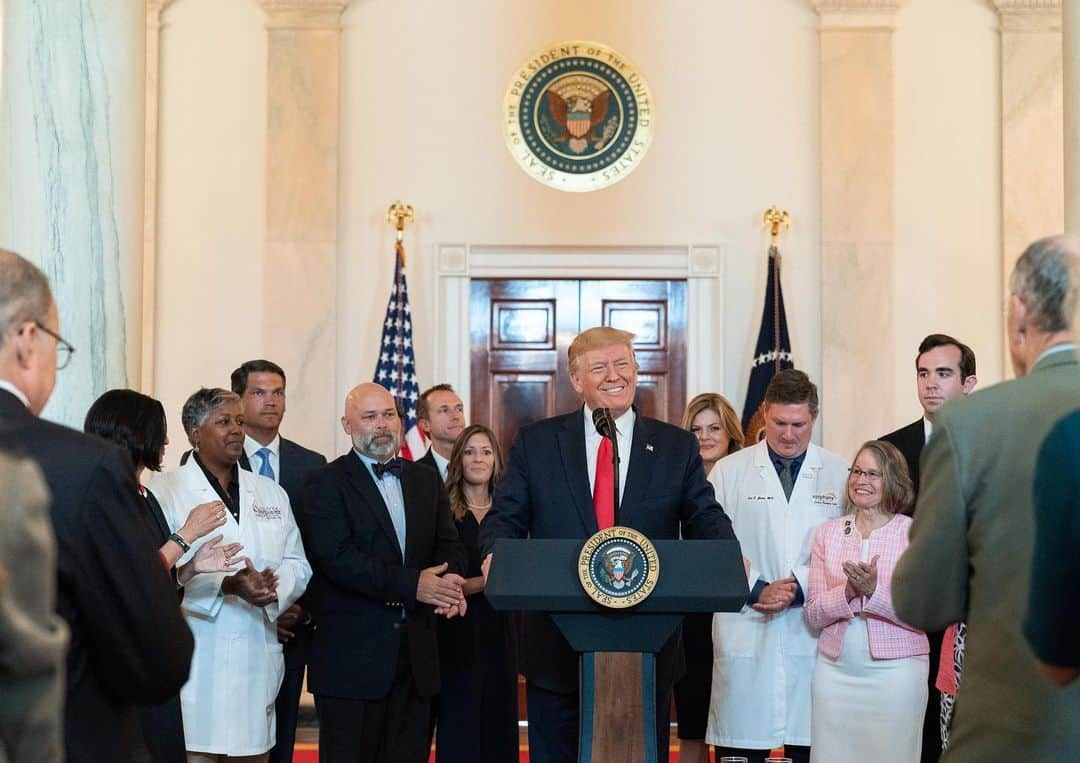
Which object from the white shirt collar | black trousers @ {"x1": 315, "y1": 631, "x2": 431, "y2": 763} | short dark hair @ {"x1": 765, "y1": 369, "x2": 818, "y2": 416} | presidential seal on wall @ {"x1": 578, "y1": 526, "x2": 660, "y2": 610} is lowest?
black trousers @ {"x1": 315, "y1": 631, "x2": 431, "y2": 763}

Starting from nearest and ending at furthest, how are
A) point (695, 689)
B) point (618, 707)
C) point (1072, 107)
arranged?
point (618, 707), point (1072, 107), point (695, 689)

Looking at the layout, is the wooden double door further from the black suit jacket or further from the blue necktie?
the black suit jacket

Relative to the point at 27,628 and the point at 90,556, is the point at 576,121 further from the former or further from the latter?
the point at 27,628

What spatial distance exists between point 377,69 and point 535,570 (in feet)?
19.6

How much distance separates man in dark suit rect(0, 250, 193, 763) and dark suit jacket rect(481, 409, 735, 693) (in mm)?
2003

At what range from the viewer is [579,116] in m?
9.31

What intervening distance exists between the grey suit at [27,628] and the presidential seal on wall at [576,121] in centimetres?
776

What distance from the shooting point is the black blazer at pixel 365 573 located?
5.12 metres

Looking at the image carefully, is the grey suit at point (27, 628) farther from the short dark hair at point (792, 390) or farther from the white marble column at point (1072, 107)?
the white marble column at point (1072, 107)

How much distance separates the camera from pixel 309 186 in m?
9.07

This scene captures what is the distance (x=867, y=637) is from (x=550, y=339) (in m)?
4.77

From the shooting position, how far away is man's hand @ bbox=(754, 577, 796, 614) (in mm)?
5062

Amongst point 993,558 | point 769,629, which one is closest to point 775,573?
point 769,629

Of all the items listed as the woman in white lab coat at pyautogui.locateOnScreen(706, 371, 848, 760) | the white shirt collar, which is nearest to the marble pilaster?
the woman in white lab coat at pyautogui.locateOnScreen(706, 371, 848, 760)
